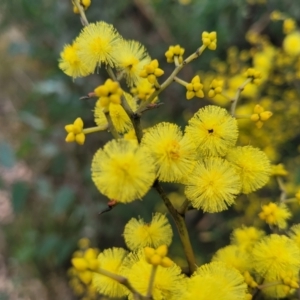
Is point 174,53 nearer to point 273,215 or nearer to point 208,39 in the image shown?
point 208,39

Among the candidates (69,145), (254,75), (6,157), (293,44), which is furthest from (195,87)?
(69,145)

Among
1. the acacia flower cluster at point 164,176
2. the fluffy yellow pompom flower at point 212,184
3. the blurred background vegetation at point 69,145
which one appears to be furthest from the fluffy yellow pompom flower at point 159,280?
the blurred background vegetation at point 69,145

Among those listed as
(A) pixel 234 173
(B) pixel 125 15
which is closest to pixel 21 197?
(B) pixel 125 15

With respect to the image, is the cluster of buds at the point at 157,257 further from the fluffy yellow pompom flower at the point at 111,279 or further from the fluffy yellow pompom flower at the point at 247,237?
the fluffy yellow pompom flower at the point at 247,237

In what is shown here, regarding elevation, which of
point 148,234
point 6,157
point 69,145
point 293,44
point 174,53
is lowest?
point 148,234

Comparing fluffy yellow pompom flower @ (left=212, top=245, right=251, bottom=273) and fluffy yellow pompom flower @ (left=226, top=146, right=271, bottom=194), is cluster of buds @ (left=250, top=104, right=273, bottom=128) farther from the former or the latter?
fluffy yellow pompom flower @ (left=212, top=245, right=251, bottom=273)

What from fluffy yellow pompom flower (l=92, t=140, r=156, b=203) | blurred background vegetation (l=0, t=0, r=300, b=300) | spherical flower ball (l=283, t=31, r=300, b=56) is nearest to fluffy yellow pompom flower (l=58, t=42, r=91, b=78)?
fluffy yellow pompom flower (l=92, t=140, r=156, b=203)

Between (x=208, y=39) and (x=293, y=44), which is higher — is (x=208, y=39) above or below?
below

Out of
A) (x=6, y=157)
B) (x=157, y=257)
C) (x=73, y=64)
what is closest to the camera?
(x=157, y=257)
